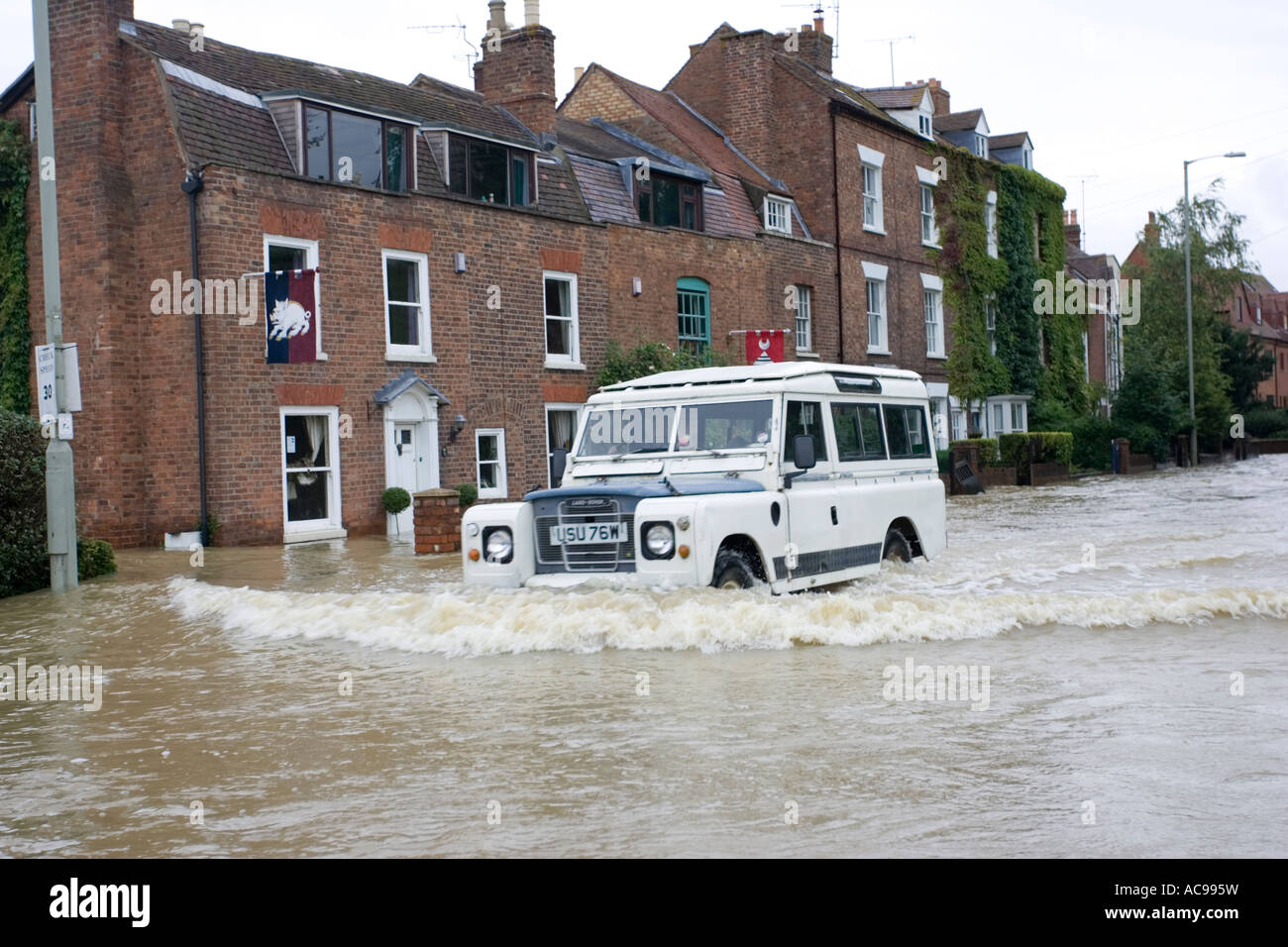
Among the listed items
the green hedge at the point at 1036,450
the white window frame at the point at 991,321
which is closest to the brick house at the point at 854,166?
the white window frame at the point at 991,321

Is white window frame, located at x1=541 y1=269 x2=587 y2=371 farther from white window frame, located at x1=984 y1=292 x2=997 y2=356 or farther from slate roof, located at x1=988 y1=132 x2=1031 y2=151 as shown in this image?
slate roof, located at x1=988 y1=132 x2=1031 y2=151

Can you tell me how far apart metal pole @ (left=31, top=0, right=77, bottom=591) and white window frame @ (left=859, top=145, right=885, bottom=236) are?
2440 cm

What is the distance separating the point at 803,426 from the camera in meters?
11.8

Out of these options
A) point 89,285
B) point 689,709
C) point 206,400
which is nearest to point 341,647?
point 689,709

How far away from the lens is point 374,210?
21.9 metres

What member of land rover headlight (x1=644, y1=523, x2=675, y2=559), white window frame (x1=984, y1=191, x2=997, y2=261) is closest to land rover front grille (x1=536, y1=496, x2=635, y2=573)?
land rover headlight (x1=644, y1=523, x2=675, y2=559)

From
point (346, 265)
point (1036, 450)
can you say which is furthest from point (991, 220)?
point (346, 265)

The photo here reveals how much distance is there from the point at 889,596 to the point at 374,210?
13465 mm

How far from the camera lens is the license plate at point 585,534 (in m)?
10.3

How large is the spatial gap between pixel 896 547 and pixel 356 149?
42.1 ft

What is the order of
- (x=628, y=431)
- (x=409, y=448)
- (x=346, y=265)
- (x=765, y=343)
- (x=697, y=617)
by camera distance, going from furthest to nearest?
(x=765, y=343) < (x=409, y=448) < (x=346, y=265) < (x=628, y=431) < (x=697, y=617)

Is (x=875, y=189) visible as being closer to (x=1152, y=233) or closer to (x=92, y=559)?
(x=92, y=559)

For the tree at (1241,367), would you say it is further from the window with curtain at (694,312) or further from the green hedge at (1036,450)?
the window with curtain at (694,312)
